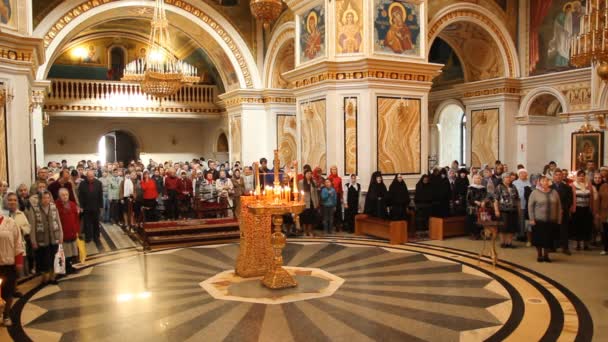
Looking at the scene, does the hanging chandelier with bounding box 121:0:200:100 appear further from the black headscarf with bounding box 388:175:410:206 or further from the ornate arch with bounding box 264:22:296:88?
the black headscarf with bounding box 388:175:410:206

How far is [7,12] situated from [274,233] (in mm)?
6383

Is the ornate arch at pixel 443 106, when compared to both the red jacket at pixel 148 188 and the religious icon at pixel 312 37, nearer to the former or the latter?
the religious icon at pixel 312 37

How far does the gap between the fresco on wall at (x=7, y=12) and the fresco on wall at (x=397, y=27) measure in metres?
7.51

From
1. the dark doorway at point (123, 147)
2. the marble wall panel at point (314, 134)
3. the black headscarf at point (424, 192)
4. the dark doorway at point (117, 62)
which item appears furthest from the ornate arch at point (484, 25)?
the dark doorway at point (123, 147)

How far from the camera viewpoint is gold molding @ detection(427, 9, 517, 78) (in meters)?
14.3

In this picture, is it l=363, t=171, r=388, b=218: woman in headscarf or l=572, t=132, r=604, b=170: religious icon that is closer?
l=363, t=171, r=388, b=218: woman in headscarf

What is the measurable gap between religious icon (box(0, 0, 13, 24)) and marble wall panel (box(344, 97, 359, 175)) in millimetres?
7057

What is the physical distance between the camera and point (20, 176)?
9266 mm

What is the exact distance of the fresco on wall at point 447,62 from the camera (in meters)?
18.3

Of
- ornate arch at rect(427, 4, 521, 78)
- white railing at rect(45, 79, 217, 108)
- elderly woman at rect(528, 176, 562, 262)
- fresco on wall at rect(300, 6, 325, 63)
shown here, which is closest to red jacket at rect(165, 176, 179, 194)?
fresco on wall at rect(300, 6, 325, 63)

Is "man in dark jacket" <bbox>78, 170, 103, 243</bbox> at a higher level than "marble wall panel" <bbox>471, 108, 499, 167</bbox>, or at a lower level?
lower

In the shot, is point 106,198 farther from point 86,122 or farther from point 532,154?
point 532,154

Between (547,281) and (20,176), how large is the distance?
28.9 feet

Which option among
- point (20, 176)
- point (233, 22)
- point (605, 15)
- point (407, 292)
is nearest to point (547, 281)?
point (407, 292)
